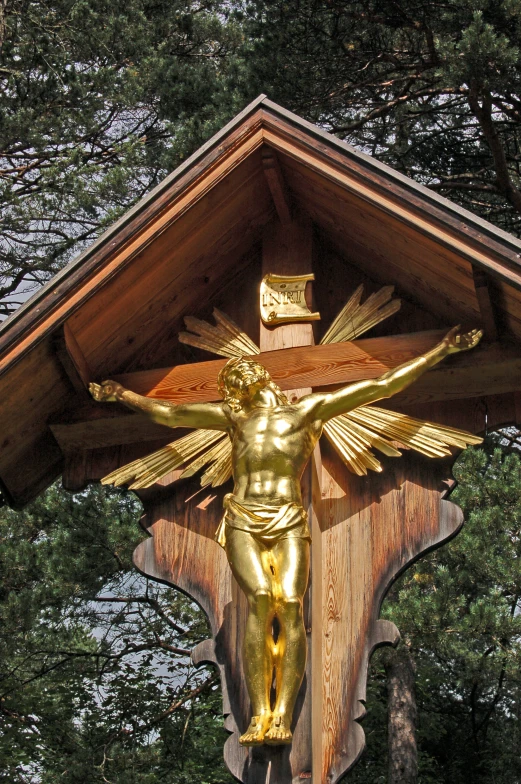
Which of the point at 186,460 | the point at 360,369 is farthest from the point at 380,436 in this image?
the point at 186,460

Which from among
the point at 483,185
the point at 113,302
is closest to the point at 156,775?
the point at 483,185

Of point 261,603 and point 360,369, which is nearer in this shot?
point 261,603

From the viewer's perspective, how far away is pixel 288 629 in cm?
443

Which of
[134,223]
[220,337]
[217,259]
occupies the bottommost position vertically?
[220,337]

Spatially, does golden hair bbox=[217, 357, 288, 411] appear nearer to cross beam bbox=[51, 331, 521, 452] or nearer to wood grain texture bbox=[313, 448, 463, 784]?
cross beam bbox=[51, 331, 521, 452]

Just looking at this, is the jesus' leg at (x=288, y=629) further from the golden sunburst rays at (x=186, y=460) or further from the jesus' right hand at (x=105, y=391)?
the jesus' right hand at (x=105, y=391)

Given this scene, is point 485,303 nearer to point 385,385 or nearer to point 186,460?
point 385,385

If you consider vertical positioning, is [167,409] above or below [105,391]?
below

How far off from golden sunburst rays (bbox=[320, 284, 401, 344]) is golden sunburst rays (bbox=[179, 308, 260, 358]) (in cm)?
34

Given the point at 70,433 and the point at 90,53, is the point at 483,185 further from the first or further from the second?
the point at 70,433

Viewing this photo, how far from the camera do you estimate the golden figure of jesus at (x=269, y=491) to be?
4.40 metres

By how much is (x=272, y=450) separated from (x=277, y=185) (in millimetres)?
1414

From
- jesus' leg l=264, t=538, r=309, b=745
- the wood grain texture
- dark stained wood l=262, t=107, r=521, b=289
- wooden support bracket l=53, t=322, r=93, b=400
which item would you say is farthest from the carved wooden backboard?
dark stained wood l=262, t=107, r=521, b=289

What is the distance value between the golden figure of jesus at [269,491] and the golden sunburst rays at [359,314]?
1.41ft
